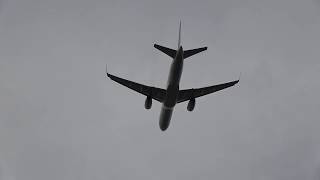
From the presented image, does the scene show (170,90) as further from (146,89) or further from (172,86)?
(146,89)

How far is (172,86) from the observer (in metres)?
55.0

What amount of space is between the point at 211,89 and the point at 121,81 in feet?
42.6

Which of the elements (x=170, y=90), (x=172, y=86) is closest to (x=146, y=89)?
(x=170, y=90)

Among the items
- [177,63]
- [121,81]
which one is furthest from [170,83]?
[121,81]

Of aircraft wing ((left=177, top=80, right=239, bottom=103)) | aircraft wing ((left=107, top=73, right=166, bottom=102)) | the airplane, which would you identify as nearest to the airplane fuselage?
the airplane

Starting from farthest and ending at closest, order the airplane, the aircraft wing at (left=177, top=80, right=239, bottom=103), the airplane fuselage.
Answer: the aircraft wing at (left=177, top=80, right=239, bottom=103)
the airplane
the airplane fuselage

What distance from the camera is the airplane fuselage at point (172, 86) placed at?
51812 millimetres

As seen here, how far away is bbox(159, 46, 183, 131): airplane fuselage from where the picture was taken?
170ft

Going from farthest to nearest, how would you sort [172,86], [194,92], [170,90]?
[194,92], [170,90], [172,86]

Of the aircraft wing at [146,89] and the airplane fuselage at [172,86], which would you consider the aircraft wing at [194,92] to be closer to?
the aircraft wing at [146,89]

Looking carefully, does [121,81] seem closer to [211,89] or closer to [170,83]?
[170,83]

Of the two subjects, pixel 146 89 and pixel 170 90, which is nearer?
pixel 170 90

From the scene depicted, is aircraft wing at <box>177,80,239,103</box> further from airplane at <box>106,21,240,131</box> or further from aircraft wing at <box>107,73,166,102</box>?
aircraft wing at <box>107,73,166,102</box>

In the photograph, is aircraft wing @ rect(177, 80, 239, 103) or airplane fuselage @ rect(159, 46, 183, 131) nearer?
airplane fuselage @ rect(159, 46, 183, 131)
